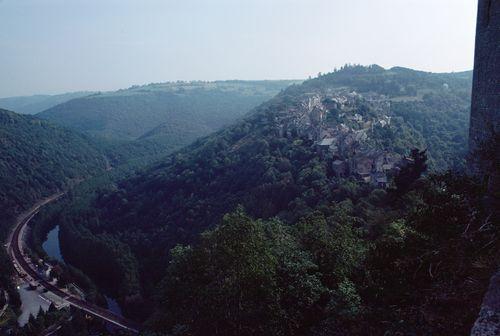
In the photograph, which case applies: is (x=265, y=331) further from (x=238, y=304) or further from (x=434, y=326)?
(x=434, y=326)

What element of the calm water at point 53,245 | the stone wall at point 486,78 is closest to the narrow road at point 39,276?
the calm water at point 53,245

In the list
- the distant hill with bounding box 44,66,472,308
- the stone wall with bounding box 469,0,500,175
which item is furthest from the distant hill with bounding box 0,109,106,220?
the stone wall with bounding box 469,0,500,175

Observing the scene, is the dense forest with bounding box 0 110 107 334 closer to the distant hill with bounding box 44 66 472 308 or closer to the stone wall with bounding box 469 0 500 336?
the distant hill with bounding box 44 66 472 308

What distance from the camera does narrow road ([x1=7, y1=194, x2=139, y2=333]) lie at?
50.2 metres

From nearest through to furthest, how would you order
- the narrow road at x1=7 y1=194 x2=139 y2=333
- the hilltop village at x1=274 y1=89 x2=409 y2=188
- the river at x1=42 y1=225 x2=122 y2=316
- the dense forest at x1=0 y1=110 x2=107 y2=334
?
the hilltop village at x1=274 y1=89 x2=409 y2=188 < the narrow road at x1=7 y1=194 x2=139 y2=333 < the river at x1=42 y1=225 x2=122 y2=316 < the dense forest at x1=0 y1=110 x2=107 y2=334

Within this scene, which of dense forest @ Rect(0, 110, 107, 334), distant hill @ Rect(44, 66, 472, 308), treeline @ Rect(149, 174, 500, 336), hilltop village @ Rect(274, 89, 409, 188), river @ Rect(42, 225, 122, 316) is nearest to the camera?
treeline @ Rect(149, 174, 500, 336)

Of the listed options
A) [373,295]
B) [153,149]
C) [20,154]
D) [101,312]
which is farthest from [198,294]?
[153,149]

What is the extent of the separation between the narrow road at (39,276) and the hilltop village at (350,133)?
31070 mm

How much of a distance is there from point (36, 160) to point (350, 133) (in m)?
93.4

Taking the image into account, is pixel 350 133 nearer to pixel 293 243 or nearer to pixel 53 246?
pixel 293 243

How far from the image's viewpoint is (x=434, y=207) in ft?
36.1

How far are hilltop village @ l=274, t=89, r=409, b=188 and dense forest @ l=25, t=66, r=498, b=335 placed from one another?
1.77m

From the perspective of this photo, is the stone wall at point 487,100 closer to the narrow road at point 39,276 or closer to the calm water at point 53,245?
the narrow road at point 39,276

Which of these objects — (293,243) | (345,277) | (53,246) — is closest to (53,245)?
(53,246)
